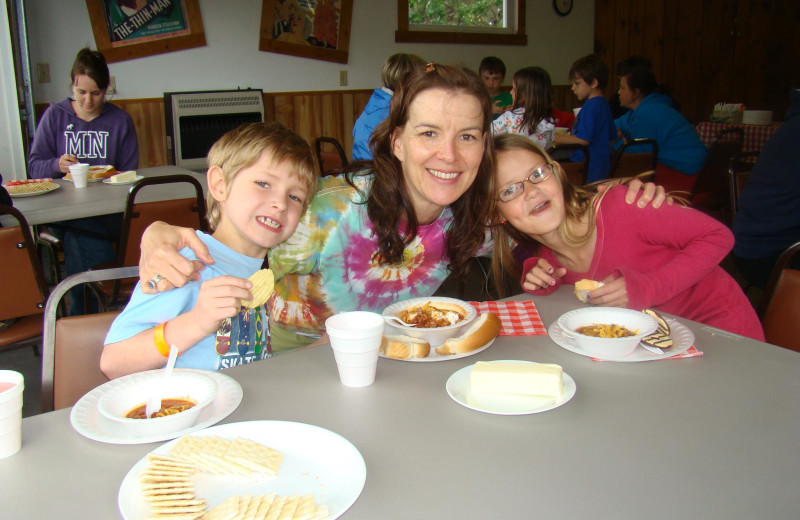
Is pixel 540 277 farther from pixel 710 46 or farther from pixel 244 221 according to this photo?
pixel 710 46

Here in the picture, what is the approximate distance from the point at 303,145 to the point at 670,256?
102cm

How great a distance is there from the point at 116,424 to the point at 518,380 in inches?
25.0

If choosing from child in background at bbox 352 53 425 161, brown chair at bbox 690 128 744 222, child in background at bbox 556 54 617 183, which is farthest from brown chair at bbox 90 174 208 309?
brown chair at bbox 690 128 744 222

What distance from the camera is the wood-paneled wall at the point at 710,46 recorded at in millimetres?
8070

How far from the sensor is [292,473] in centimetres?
85

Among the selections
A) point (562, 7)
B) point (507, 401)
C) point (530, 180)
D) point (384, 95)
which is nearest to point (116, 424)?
point (507, 401)

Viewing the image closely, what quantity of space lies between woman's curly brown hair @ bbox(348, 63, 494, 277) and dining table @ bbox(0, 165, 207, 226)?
161 centimetres

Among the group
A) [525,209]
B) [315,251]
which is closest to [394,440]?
[315,251]

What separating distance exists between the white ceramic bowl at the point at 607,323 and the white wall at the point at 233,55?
2.88 meters

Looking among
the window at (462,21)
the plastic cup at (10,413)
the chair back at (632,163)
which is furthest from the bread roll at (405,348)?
the window at (462,21)

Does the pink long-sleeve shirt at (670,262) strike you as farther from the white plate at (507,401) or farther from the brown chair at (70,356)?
the brown chair at (70,356)

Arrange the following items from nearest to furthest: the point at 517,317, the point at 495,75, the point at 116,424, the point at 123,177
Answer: the point at 116,424, the point at 517,317, the point at 123,177, the point at 495,75

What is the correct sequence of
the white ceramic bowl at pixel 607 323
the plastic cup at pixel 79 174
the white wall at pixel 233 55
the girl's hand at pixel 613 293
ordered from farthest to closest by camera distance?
the white wall at pixel 233 55 < the plastic cup at pixel 79 174 < the girl's hand at pixel 613 293 < the white ceramic bowl at pixel 607 323

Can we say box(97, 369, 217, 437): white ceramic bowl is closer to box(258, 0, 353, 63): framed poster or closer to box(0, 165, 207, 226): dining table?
box(0, 165, 207, 226): dining table
